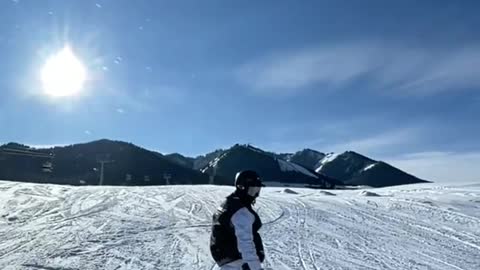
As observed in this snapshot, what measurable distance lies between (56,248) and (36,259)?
42.5 inches

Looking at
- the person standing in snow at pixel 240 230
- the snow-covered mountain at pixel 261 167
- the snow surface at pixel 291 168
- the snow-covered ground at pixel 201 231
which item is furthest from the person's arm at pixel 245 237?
the snow surface at pixel 291 168

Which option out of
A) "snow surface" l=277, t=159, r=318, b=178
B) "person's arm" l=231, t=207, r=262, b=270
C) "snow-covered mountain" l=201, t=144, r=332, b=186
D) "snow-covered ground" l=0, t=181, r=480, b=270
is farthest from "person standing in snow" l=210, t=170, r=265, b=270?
"snow surface" l=277, t=159, r=318, b=178

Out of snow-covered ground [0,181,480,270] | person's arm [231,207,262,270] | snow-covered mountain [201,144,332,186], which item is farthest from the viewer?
snow-covered mountain [201,144,332,186]

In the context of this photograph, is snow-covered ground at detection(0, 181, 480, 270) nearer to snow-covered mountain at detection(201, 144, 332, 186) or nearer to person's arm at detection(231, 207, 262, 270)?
person's arm at detection(231, 207, 262, 270)

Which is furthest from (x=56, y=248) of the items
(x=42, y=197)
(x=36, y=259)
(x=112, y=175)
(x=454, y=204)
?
(x=112, y=175)

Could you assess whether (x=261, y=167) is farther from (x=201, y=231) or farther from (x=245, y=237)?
(x=245, y=237)

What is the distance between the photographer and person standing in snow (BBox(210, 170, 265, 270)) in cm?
413

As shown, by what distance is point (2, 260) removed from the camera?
419 inches

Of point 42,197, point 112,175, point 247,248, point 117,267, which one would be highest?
point 112,175

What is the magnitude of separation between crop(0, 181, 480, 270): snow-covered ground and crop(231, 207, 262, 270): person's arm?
628cm

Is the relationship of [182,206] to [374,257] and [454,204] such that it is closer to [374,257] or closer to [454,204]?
[374,257]

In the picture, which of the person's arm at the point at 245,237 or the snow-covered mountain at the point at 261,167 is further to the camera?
the snow-covered mountain at the point at 261,167

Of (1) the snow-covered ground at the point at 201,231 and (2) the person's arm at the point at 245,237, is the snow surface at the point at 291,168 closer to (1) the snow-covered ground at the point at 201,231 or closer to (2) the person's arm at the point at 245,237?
(1) the snow-covered ground at the point at 201,231

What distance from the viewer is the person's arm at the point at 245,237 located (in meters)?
4.11
